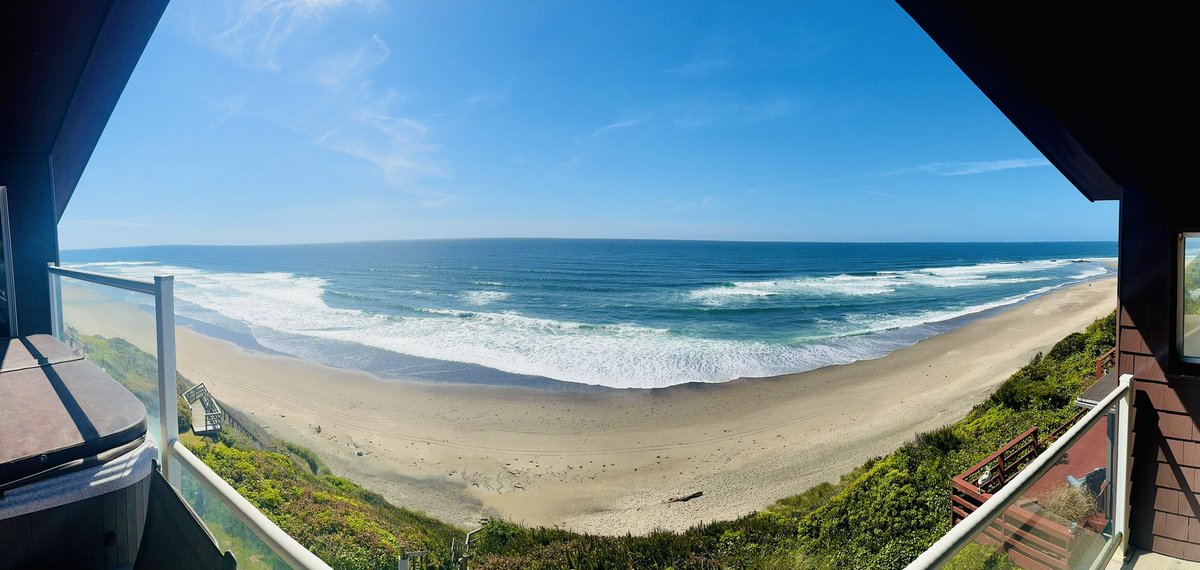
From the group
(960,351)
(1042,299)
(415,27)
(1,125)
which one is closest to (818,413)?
(960,351)

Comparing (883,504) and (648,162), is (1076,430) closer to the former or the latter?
(883,504)

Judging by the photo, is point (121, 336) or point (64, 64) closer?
point (121, 336)

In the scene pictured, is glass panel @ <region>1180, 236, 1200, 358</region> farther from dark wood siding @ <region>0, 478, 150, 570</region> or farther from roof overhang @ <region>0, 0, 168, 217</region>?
roof overhang @ <region>0, 0, 168, 217</region>

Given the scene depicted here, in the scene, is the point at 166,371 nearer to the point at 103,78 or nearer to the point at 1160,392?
the point at 103,78

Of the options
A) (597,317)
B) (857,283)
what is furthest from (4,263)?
(857,283)

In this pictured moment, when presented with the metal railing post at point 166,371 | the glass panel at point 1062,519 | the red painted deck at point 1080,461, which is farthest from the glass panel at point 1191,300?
the metal railing post at point 166,371

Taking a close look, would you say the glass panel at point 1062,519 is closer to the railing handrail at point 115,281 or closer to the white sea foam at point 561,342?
the railing handrail at point 115,281
